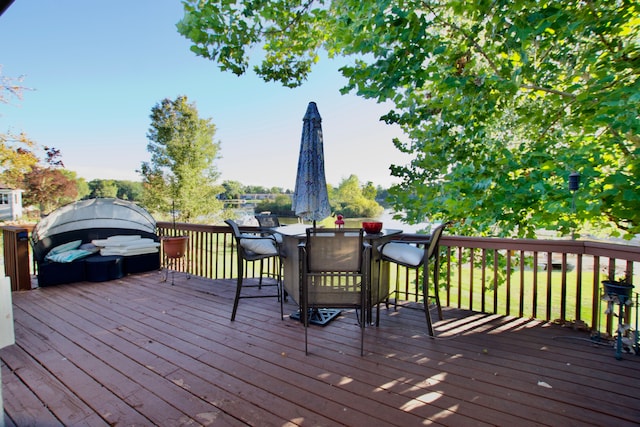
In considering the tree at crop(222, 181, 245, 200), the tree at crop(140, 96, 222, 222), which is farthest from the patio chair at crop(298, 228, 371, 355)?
the tree at crop(222, 181, 245, 200)

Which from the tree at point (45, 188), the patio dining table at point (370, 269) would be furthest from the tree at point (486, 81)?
the tree at point (45, 188)

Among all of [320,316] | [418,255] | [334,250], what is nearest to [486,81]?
[418,255]

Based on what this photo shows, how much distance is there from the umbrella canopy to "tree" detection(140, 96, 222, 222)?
14.7 m

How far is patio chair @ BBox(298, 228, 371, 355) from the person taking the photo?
2453 mm

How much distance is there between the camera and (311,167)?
326 cm

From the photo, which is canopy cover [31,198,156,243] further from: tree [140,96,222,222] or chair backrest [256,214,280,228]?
tree [140,96,222,222]

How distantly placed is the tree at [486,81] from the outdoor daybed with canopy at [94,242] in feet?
10.7

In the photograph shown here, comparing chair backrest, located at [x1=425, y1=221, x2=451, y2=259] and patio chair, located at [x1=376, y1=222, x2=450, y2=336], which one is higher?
chair backrest, located at [x1=425, y1=221, x2=451, y2=259]

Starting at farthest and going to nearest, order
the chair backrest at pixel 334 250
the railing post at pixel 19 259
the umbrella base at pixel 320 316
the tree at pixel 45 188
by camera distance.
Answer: the tree at pixel 45 188
the railing post at pixel 19 259
the umbrella base at pixel 320 316
the chair backrest at pixel 334 250

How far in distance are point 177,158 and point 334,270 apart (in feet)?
53.2

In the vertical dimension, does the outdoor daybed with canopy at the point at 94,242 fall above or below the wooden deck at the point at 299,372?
above

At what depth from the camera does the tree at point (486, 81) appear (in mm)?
2914

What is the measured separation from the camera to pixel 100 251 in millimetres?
4715

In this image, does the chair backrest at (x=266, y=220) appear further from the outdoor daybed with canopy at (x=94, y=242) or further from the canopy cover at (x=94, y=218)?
the canopy cover at (x=94, y=218)
